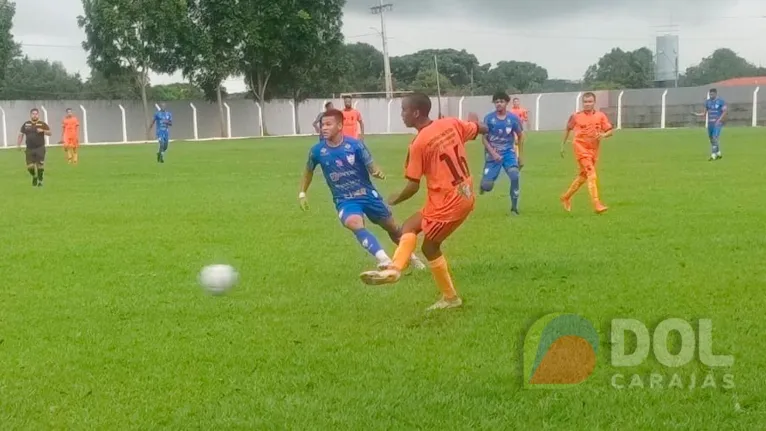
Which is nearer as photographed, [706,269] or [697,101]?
[706,269]

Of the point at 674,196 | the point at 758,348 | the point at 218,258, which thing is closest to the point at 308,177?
the point at 218,258

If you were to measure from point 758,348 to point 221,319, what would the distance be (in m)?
4.10

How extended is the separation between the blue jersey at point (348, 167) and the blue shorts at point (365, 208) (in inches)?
1.6

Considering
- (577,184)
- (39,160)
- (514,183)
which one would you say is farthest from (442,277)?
(39,160)

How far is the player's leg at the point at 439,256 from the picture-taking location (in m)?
8.10

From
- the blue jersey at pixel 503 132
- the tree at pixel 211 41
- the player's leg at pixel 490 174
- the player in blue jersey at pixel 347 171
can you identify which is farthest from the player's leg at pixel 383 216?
the tree at pixel 211 41

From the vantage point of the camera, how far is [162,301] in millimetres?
8828

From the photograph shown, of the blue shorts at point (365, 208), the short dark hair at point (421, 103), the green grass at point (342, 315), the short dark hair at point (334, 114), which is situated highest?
the short dark hair at point (421, 103)

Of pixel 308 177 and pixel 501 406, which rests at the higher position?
pixel 308 177

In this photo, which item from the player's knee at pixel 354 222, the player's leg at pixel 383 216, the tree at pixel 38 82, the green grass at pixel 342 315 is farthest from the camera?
the tree at pixel 38 82

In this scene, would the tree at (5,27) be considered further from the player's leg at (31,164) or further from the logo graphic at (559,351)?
the logo graphic at (559,351)

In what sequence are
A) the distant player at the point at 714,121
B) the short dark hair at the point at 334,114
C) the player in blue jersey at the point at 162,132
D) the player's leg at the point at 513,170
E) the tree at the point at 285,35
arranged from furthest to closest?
1. the tree at the point at 285,35
2. the player in blue jersey at the point at 162,132
3. the distant player at the point at 714,121
4. the player's leg at the point at 513,170
5. the short dark hair at the point at 334,114

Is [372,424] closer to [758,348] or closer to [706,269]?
[758,348]

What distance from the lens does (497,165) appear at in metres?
15.2
